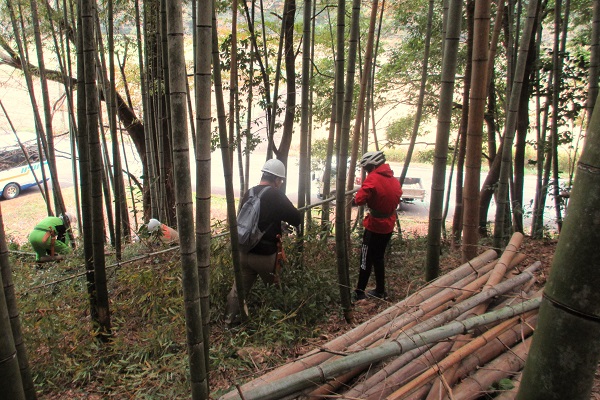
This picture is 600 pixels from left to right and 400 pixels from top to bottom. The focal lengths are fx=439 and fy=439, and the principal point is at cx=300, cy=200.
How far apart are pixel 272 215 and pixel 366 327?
4.06 ft

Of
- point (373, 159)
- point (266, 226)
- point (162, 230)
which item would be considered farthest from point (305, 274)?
point (162, 230)

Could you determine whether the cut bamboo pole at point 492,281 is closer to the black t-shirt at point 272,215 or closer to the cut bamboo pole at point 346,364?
the cut bamboo pole at point 346,364

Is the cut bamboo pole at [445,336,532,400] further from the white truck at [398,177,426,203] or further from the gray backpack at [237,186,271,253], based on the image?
the white truck at [398,177,426,203]

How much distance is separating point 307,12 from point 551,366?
2706 millimetres

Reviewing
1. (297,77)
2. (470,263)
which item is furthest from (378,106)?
(470,263)

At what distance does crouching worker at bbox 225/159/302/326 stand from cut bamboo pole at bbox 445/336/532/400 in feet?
5.66

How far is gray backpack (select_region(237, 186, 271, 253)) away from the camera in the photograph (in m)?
3.19

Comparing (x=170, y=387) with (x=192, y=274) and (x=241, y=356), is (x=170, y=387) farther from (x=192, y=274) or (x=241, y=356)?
(x=192, y=274)

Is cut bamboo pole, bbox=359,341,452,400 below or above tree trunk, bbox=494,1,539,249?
below

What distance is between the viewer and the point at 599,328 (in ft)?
2.39

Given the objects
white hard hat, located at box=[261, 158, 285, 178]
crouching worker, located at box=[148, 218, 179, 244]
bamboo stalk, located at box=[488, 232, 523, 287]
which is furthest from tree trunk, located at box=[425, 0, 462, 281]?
crouching worker, located at box=[148, 218, 179, 244]

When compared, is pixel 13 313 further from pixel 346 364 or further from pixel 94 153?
pixel 346 364

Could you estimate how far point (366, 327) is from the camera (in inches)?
88.0

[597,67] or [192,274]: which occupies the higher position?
[597,67]
